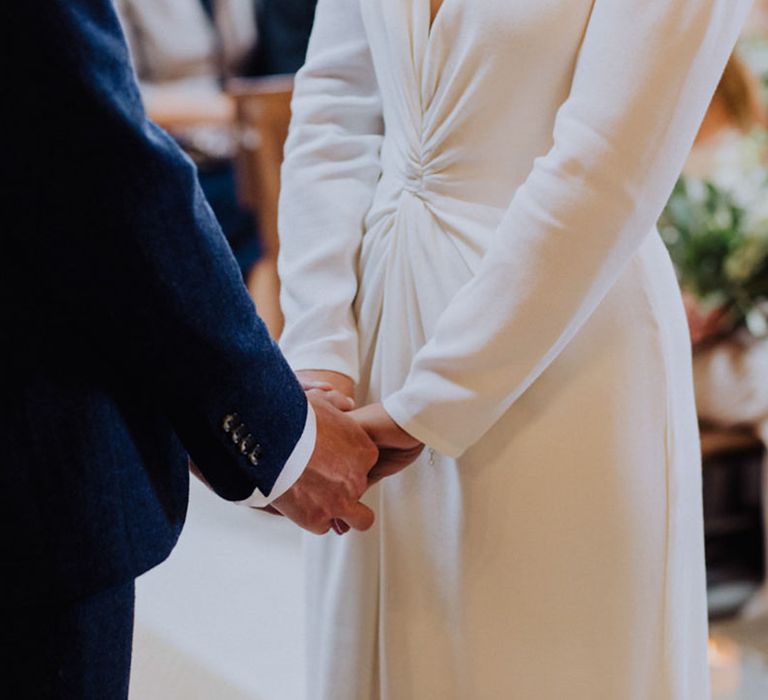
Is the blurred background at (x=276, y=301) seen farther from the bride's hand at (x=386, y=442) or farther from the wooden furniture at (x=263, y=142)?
the bride's hand at (x=386, y=442)

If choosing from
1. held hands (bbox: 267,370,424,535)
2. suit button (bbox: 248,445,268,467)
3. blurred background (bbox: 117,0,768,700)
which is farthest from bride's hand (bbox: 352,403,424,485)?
blurred background (bbox: 117,0,768,700)

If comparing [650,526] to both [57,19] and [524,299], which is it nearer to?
[524,299]

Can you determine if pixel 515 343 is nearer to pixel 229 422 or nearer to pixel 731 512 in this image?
pixel 229 422

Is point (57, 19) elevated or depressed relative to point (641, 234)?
elevated

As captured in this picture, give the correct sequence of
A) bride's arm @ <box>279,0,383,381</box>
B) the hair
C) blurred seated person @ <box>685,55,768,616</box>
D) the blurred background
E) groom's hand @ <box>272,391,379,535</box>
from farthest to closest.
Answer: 1. the hair
2. blurred seated person @ <box>685,55,768,616</box>
3. the blurred background
4. bride's arm @ <box>279,0,383,381</box>
5. groom's hand @ <box>272,391,379,535</box>

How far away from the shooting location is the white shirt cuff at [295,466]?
1178 mm

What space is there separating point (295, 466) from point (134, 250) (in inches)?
10.8

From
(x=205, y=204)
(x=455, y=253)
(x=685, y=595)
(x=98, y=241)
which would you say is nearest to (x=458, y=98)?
(x=455, y=253)

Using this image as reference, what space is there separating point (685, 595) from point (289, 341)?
0.49 m

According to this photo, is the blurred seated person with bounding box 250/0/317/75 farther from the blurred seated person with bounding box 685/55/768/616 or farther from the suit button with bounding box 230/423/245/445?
the suit button with bounding box 230/423/245/445

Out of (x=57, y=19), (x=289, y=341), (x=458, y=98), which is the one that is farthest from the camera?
(x=289, y=341)

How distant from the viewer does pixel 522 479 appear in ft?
4.06

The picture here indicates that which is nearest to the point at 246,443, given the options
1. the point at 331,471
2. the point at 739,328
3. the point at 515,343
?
the point at 331,471

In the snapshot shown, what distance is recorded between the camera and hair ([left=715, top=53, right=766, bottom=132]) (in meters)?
3.35
